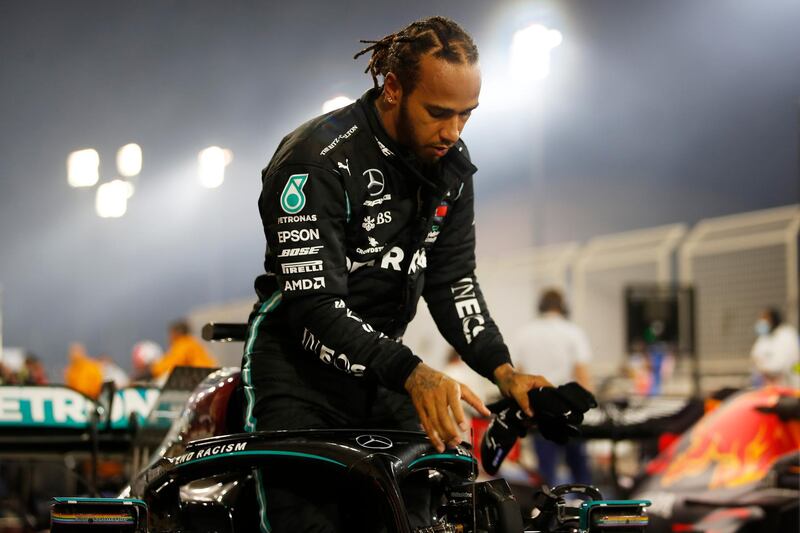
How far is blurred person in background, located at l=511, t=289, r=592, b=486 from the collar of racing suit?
20.8 feet

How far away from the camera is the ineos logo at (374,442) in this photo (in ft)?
7.40

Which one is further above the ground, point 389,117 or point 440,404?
point 389,117

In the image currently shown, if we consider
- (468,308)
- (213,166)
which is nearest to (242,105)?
(213,166)

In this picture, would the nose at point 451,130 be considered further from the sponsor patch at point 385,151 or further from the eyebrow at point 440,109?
the sponsor patch at point 385,151

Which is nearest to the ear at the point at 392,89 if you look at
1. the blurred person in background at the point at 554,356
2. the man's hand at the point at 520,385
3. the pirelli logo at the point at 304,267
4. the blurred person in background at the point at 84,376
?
the pirelli logo at the point at 304,267

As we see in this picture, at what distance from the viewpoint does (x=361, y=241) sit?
2658mm

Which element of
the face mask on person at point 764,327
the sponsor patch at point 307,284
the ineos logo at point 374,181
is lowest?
the face mask on person at point 764,327

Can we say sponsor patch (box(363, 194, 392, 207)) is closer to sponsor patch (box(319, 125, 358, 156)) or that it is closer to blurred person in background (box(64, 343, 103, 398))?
sponsor patch (box(319, 125, 358, 156))

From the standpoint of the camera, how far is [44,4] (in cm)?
1261

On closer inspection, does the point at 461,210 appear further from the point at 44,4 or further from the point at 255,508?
the point at 44,4

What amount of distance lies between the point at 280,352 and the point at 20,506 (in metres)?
5.67

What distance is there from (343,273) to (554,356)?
670 cm

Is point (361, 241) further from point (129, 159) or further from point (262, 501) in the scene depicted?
point (129, 159)

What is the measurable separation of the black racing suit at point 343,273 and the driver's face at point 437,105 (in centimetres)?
7
